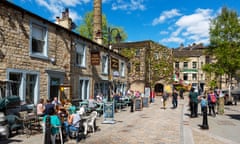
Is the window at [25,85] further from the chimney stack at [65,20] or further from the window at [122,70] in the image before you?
the window at [122,70]

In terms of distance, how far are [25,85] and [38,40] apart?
2.65m

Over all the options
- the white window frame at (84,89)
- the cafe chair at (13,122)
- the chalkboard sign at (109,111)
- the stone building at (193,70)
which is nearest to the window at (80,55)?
the white window frame at (84,89)

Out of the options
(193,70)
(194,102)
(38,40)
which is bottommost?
(194,102)

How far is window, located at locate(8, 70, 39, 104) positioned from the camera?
11.2m

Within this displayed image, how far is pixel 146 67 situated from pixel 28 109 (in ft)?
88.5

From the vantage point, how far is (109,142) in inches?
336

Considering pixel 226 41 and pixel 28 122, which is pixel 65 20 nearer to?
pixel 28 122

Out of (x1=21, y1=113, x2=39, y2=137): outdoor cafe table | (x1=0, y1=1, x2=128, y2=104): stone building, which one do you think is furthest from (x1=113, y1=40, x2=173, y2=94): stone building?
(x1=21, y1=113, x2=39, y2=137): outdoor cafe table

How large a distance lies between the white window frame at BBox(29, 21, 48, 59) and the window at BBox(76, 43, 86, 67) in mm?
3878

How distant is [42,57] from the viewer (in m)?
12.9

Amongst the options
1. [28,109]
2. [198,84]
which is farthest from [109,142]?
[198,84]

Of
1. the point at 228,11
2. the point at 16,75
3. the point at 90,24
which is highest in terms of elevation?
the point at 90,24

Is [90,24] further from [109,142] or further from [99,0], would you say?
[109,142]

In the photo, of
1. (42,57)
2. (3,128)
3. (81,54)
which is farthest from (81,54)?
(3,128)
